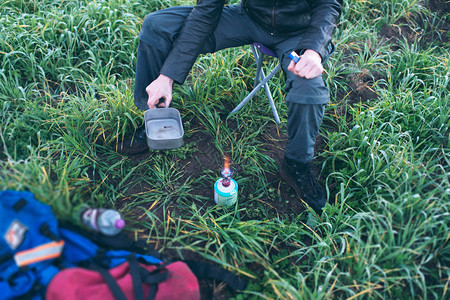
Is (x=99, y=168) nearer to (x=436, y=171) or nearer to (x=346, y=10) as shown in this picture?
(x=436, y=171)

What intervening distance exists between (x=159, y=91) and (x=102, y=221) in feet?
3.34

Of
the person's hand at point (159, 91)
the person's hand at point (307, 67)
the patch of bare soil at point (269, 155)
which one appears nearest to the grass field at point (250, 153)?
the patch of bare soil at point (269, 155)

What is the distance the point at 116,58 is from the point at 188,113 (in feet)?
3.51

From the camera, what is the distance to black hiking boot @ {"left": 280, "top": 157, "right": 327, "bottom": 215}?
254 cm

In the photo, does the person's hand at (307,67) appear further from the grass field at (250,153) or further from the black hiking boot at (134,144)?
the black hiking boot at (134,144)

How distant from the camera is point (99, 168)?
2.66m

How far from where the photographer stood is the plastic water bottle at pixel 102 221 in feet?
5.62

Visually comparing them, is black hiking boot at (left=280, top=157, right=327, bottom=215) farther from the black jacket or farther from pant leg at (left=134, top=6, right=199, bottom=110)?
pant leg at (left=134, top=6, right=199, bottom=110)

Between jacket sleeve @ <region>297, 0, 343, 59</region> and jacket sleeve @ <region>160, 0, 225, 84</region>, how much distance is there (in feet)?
2.24

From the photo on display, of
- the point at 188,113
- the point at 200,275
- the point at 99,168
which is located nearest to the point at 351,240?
the point at 200,275

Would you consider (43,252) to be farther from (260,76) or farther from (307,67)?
(260,76)

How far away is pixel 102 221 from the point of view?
5.60 feet

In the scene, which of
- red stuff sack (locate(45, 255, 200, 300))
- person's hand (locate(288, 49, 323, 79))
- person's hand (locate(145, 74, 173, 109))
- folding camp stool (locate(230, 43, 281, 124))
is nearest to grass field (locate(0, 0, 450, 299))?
folding camp stool (locate(230, 43, 281, 124))

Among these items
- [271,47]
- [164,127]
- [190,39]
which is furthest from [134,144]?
[271,47]
